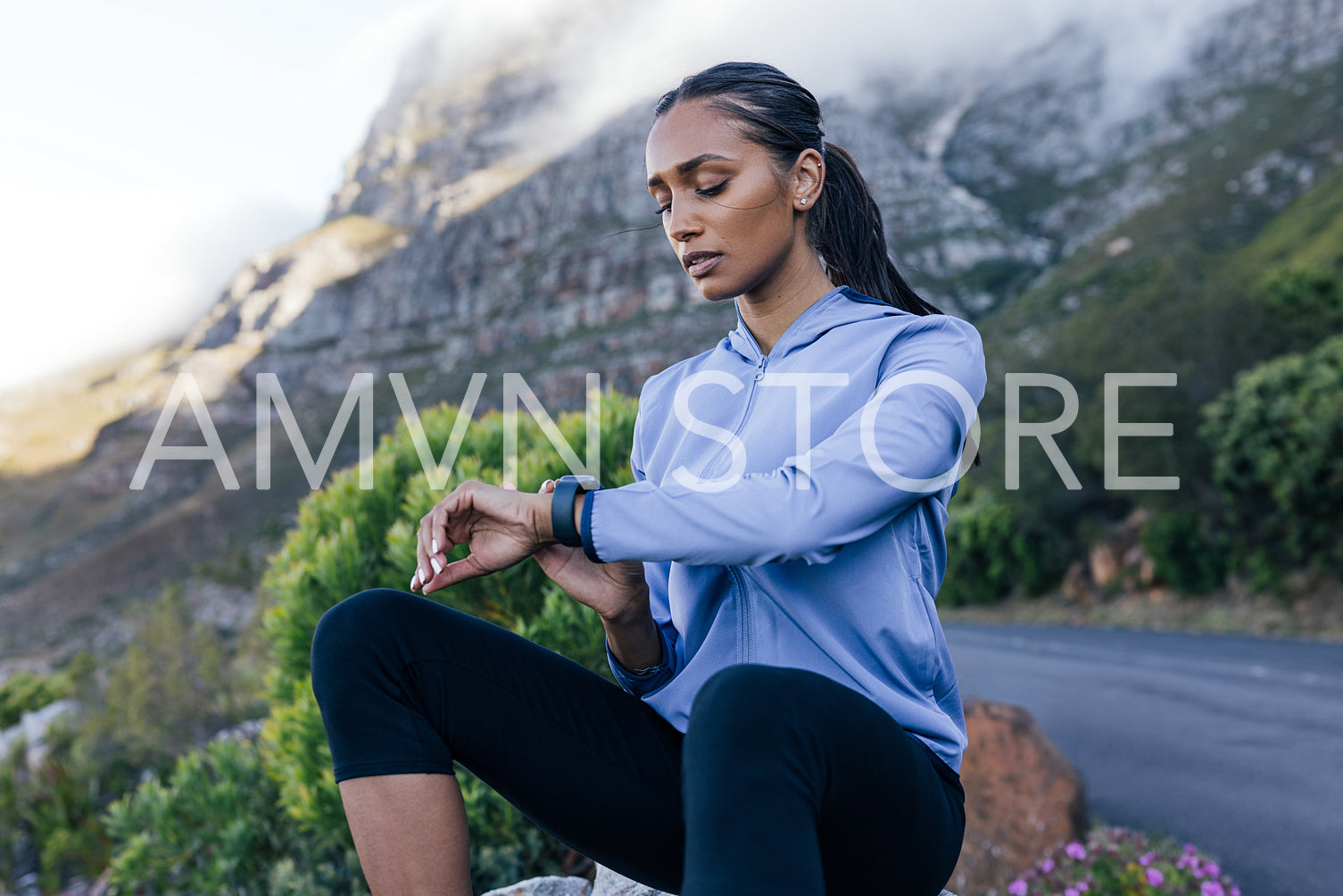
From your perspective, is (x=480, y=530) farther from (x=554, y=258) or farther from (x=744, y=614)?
(x=554, y=258)

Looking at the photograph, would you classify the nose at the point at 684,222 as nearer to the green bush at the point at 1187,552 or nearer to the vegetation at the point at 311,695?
the vegetation at the point at 311,695

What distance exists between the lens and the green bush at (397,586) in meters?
2.92

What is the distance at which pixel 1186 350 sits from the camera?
15.4 m

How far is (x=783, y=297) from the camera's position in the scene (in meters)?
1.63

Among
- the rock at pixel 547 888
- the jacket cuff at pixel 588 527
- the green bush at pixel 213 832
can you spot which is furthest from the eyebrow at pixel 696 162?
the green bush at pixel 213 832

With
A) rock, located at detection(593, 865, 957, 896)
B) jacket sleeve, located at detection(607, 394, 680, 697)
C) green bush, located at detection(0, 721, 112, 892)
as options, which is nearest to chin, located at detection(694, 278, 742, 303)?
jacket sleeve, located at detection(607, 394, 680, 697)

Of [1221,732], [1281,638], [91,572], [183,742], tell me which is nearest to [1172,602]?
[1281,638]

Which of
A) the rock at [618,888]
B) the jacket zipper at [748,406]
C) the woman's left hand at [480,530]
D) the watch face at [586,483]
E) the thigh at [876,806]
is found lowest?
the rock at [618,888]

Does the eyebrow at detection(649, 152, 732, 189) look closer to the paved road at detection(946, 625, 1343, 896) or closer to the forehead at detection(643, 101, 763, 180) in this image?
the forehead at detection(643, 101, 763, 180)

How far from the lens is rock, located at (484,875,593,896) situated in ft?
6.78

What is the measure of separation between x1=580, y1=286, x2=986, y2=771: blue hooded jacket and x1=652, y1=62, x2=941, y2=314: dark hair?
0.18 m

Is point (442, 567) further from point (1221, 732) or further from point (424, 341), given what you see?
point (424, 341)

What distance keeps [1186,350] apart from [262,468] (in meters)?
67.3

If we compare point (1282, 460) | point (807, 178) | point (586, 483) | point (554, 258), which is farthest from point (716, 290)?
point (554, 258)
